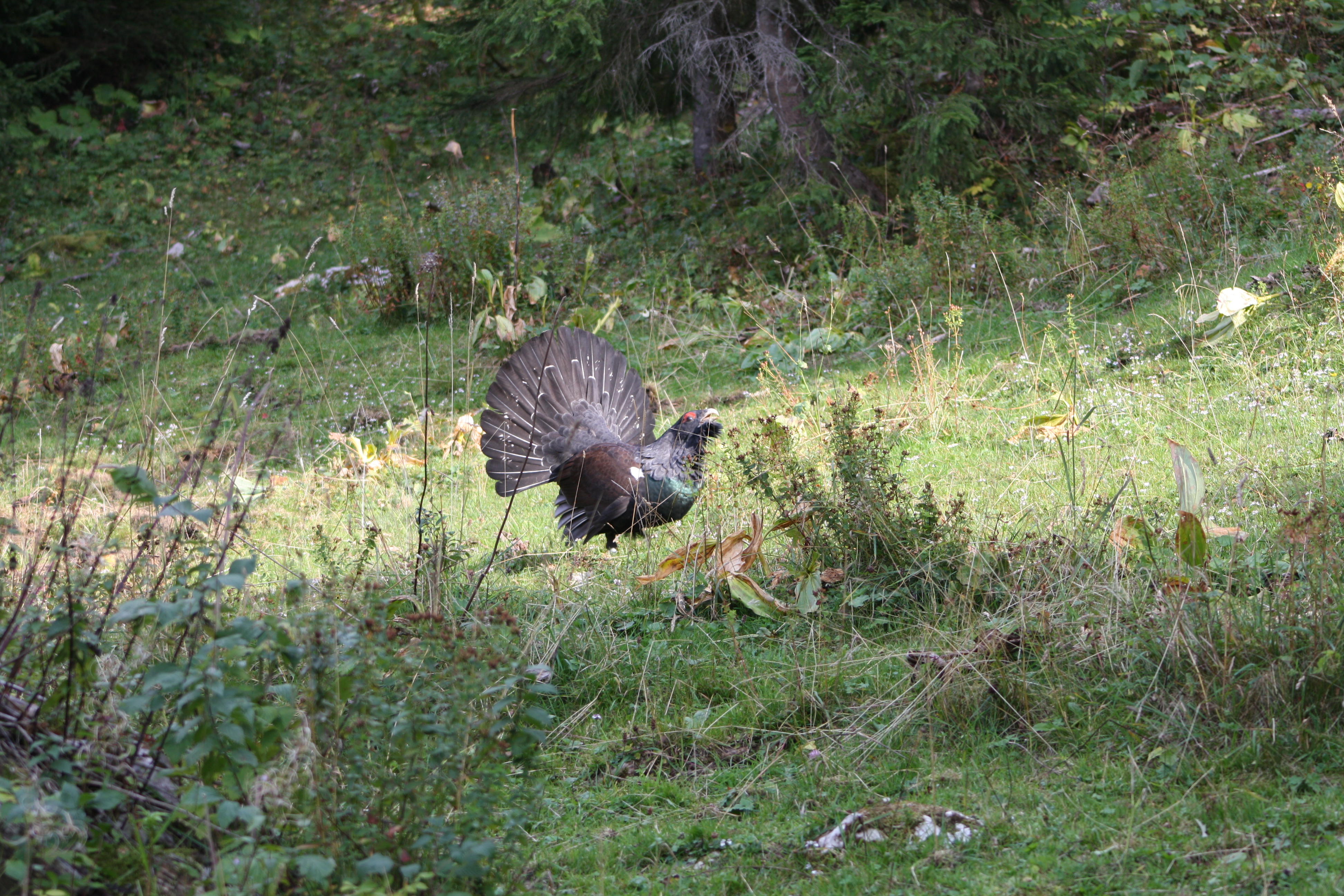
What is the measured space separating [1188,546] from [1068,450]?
6.79 feet

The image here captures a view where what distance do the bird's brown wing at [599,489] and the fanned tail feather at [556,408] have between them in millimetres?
298

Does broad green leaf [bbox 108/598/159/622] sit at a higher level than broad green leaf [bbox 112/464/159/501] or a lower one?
lower

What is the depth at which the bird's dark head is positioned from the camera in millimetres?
6082

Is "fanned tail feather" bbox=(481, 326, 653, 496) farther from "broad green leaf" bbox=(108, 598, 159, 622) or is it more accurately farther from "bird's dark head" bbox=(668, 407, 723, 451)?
"broad green leaf" bbox=(108, 598, 159, 622)

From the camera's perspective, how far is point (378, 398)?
9367mm

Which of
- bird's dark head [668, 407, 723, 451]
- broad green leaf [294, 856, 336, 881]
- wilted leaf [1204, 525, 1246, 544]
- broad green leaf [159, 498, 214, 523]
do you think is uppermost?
broad green leaf [159, 498, 214, 523]

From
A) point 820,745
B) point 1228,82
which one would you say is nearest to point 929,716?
point 820,745

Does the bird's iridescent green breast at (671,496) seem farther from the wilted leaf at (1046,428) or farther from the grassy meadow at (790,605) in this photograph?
the wilted leaf at (1046,428)

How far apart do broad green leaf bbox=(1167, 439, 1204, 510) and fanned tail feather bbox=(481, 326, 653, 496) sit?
10.8 ft

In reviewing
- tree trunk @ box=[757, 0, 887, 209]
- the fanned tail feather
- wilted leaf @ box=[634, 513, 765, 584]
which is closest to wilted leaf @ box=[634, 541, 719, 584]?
wilted leaf @ box=[634, 513, 765, 584]

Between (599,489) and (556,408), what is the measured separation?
929mm

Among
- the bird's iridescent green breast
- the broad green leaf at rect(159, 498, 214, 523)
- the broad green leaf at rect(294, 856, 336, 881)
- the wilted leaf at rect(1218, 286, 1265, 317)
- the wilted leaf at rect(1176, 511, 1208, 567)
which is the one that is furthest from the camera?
the wilted leaf at rect(1218, 286, 1265, 317)

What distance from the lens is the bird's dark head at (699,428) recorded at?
6.08 metres

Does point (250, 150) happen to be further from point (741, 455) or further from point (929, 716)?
point (929, 716)
